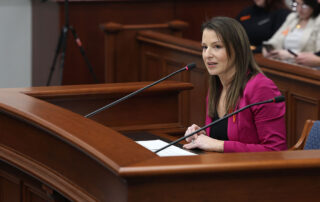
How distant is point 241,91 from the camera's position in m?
2.96

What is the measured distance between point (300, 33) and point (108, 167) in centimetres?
353

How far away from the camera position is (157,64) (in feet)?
19.9

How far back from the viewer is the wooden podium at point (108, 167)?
1868mm

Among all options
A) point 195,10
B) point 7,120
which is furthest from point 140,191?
point 195,10

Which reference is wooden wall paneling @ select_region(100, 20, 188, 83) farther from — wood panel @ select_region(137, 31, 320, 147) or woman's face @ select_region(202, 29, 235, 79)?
woman's face @ select_region(202, 29, 235, 79)

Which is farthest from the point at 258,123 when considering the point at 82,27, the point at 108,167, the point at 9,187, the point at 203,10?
the point at 203,10

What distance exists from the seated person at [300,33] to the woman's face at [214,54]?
2.14 metres

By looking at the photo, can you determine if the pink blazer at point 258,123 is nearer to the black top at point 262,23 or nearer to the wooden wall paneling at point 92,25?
the black top at point 262,23

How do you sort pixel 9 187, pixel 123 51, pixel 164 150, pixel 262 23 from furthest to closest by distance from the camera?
pixel 123 51 → pixel 262 23 → pixel 9 187 → pixel 164 150

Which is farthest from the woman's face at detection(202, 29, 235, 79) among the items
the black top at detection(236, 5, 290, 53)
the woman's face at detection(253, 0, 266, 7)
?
the woman's face at detection(253, 0, 266, 7)

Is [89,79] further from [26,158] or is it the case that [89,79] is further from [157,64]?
[26,158]

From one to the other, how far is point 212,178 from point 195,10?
5.71 m

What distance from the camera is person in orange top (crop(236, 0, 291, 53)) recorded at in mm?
5773

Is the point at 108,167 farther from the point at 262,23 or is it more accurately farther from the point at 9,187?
the point at 262,23
